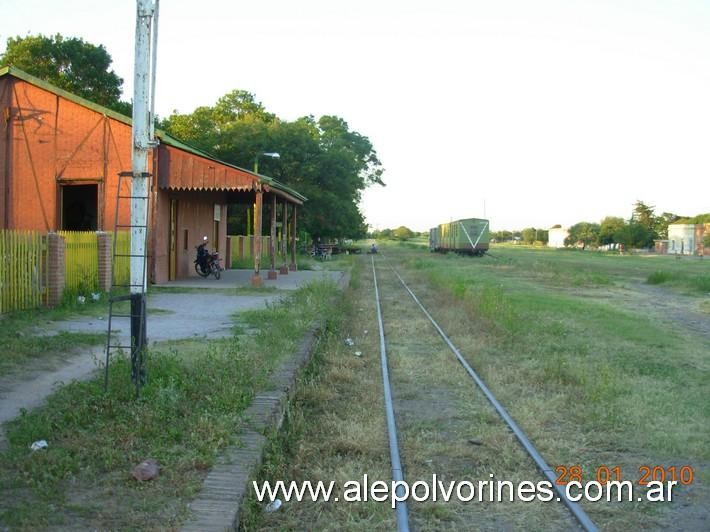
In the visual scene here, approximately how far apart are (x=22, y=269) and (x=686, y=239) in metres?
109

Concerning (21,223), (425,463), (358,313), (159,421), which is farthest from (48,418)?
(21,223)

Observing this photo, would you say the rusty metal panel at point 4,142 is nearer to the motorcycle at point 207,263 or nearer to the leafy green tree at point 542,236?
the motorcycle at point 207,263

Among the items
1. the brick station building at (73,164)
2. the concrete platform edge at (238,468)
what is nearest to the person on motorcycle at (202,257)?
the brick station building at (73,164)

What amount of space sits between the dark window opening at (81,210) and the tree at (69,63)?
2011cm

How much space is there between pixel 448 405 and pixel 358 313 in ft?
30.0

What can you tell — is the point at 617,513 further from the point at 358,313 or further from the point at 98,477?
the point at 358,313

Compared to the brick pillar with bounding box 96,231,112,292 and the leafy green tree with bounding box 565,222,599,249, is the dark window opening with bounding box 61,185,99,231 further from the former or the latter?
the leafy green tree with bounding box 565,222,599,249

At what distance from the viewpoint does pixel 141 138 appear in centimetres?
646

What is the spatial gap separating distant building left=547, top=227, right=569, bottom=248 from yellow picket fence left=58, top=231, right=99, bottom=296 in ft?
439

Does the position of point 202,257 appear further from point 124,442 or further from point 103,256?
point 124,442

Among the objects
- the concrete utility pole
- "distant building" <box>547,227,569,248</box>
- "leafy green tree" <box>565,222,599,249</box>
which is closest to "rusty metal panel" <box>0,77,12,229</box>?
the concrete utility pole

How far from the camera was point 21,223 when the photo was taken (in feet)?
63.8

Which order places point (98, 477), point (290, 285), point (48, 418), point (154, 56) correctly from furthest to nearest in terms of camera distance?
point (290, 285), point (154, 56), point (48, 418), point (98, 477)

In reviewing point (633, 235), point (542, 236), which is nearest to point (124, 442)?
point (633, 235)
